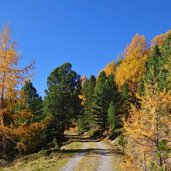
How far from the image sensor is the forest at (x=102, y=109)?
15.6 m

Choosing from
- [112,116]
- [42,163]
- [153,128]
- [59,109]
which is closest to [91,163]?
[42,163]

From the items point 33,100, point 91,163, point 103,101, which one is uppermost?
point 103,101

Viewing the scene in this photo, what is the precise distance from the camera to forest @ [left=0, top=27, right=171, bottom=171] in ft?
51.2

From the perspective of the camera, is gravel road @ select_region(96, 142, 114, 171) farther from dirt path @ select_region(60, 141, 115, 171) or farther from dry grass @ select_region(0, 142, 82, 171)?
dry grass @ select_region(0, 142, 82, 171)

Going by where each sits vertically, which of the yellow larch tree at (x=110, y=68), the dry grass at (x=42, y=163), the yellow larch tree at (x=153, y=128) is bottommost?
the dry grass at (x=42, y=163)

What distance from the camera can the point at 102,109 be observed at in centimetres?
5478

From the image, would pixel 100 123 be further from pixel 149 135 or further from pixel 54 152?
pixel 149 135

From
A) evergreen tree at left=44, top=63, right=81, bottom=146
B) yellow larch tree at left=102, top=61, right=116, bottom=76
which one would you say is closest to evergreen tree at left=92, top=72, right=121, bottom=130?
evergreen tree at left=44, top=63, right=81, bottom=146

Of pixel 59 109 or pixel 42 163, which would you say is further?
pixel 59 109

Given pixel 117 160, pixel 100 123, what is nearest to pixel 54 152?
pixel 117 160

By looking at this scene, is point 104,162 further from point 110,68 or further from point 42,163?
point 110,68

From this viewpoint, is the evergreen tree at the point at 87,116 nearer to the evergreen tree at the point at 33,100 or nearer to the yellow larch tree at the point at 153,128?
the evergreen tree at the point at 33,100

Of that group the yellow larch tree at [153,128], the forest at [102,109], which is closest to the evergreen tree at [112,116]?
the forest at [102,109]

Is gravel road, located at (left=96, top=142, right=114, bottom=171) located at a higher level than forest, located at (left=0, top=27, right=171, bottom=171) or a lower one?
lower
